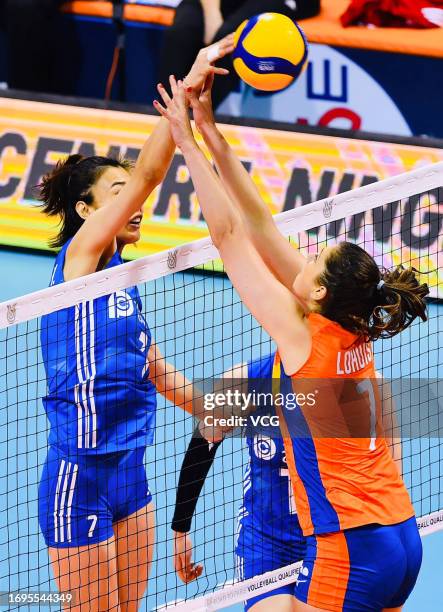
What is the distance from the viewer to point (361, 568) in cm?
427

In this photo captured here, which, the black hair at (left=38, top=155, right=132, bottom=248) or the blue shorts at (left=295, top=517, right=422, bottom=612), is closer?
the blue shorts at (left=295, top=517, right=422, bottom=612)

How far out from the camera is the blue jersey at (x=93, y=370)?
4902mm

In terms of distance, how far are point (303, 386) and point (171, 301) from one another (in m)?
4.33

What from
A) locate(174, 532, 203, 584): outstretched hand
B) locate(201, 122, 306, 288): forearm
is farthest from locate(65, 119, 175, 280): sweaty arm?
locate(174, 532, 203, 584): outstretched hand

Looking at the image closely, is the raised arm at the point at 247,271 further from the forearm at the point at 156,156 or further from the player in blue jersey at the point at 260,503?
the player in blue jersey at the point at 260,503

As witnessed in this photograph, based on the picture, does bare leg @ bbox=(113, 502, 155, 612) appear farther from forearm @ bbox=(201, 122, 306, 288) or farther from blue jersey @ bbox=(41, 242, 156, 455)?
forearm @ bbox=(201, 122, 306, 288)

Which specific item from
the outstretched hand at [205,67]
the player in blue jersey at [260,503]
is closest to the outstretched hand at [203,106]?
the outstretched hand at [205,67]

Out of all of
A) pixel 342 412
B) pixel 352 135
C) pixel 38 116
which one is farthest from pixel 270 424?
pixel 38 116

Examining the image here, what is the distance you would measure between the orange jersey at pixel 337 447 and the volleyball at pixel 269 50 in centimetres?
98

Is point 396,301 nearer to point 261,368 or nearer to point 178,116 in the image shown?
point 261,368

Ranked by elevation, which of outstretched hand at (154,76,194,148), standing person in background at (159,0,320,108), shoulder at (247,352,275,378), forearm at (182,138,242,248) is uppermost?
standing person in background at (159,0,320,108)

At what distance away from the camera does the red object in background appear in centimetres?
982

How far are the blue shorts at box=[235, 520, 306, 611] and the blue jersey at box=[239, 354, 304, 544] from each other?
0.05ft

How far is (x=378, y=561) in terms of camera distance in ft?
14.0
